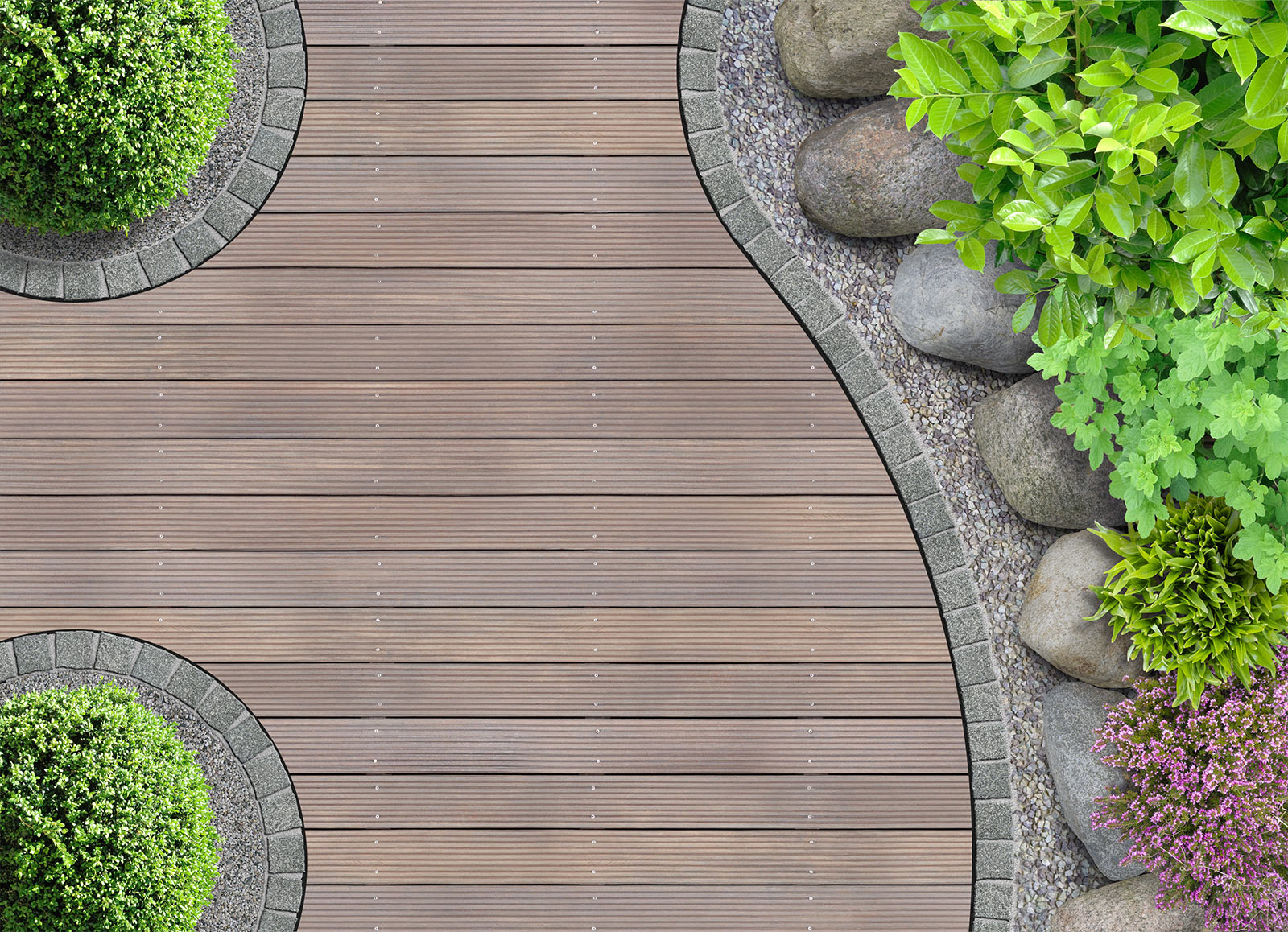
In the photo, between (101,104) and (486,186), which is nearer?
(101,104)

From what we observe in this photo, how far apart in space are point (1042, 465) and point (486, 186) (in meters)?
2.09

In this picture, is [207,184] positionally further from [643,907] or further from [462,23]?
[643,907]

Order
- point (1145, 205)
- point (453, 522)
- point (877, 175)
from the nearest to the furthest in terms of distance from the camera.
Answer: point (1145, 205)
point (877, 175)
point (453, 522)

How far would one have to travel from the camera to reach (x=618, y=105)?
334cm

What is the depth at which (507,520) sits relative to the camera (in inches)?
128

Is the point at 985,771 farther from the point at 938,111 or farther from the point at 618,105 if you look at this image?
the point at 618,105

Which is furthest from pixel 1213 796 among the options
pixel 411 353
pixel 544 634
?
pixel 411 353

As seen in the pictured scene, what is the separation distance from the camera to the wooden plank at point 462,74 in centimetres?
333

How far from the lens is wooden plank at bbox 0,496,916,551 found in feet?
10.6

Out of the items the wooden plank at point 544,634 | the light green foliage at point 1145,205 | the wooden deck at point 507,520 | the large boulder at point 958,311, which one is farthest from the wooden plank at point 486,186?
the wooden plank at point 544,634

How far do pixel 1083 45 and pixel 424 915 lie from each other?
3.14 meters

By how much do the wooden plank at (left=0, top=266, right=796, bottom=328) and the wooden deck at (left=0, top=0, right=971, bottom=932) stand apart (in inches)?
0.5

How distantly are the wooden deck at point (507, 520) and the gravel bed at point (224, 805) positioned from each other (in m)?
0.18

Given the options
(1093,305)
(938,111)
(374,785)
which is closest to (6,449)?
(374,785)
